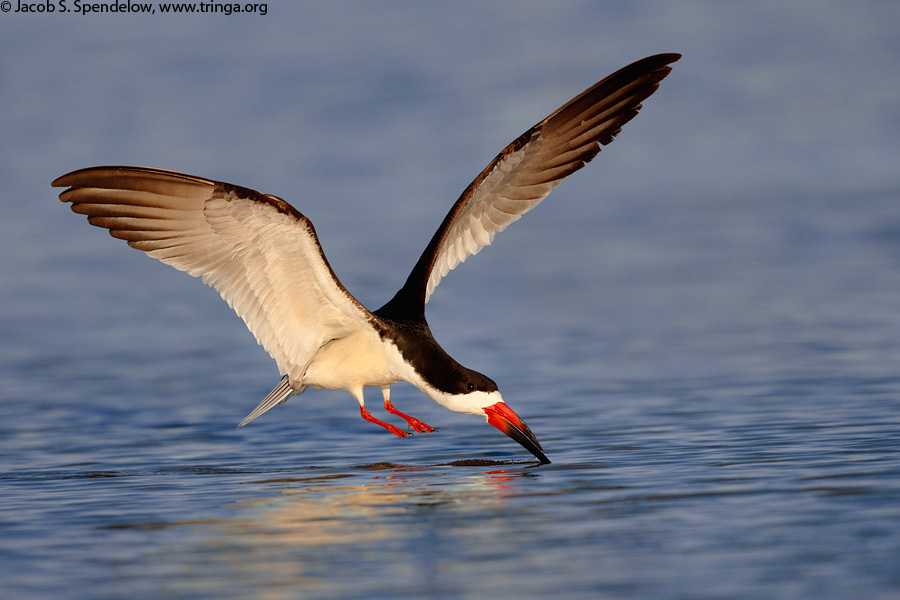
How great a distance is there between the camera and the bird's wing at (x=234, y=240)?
24.4 feet

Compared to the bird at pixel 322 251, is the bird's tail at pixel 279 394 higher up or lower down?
lower down

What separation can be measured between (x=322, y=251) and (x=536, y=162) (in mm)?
2502

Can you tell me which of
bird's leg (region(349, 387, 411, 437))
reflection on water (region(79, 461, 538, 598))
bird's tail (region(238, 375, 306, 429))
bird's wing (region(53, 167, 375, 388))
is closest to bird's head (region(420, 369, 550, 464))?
reflection on water (region(79, 461, 538, 598))

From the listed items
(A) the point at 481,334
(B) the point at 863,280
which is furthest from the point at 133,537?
(B) the point at 863,280

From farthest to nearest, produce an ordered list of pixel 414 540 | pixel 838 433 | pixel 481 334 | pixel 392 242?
1. pixel 392 242
2. pixel 481 334
3. pixel 838 433
4. pixel 414 540

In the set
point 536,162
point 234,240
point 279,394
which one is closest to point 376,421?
point 279,394

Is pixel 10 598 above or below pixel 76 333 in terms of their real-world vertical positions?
below

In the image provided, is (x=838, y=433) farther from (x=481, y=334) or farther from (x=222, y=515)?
(x=481, y=334)

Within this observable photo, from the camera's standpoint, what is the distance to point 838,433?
8.10 meters

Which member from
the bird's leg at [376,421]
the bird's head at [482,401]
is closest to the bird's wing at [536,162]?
the bird's leg at [376,421]

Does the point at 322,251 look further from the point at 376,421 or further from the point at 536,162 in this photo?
the point at 536,162

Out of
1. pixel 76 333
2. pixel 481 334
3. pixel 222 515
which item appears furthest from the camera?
pixel 76 333

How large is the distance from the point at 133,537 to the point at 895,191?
14.3 m

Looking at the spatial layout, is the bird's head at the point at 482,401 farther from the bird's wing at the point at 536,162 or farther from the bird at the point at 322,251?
the bird's wing at the point at 536,162
